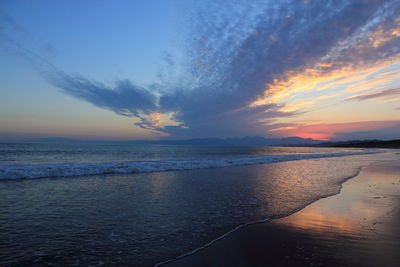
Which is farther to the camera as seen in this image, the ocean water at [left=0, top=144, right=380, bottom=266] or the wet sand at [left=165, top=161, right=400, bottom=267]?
the ocean water at [left=0, top=144, right=380, bottom=266]

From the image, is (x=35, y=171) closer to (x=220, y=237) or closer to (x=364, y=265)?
(x=220, y=237)

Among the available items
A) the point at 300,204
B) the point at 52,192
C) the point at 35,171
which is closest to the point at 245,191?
the point at 300,204

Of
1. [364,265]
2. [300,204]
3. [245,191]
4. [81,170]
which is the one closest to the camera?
[364,265]

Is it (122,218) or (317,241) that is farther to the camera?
(122,218)

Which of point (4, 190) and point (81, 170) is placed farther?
point (81, 170)

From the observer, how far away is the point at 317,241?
17.2ft

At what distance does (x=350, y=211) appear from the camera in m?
7.70

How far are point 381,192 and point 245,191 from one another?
6.88 m

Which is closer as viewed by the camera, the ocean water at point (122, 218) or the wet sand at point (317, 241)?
the wet sand at point (317, 241)

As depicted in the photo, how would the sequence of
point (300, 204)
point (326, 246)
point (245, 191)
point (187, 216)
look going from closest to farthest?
point (326, 246) < point (187, 216) < point (300, 204) < point (245, 191)

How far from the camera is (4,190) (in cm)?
1070

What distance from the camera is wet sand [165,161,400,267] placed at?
432 centimetres

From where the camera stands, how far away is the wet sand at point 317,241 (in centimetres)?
432

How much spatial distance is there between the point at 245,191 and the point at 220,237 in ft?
19.5
